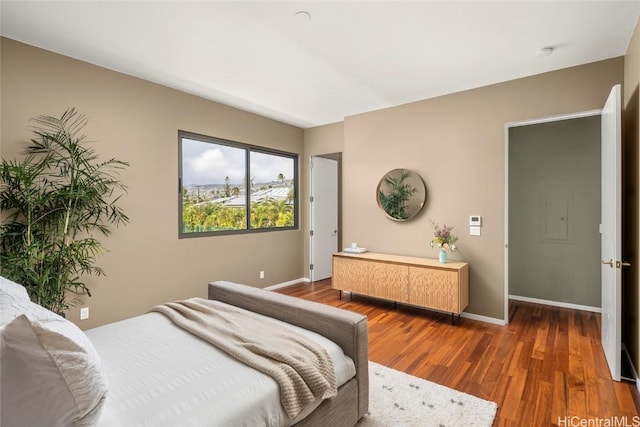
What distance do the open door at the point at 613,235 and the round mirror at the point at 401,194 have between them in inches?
71.6

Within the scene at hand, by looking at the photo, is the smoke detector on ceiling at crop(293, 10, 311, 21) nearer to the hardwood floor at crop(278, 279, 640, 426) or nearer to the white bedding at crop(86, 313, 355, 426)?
the white bedding at crop(86, 313, 355, 426)

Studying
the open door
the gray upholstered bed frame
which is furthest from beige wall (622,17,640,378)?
the gray upholstered bed frame

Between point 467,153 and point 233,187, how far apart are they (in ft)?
10.2

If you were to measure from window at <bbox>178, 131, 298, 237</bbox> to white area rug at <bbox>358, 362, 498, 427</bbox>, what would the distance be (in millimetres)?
2858


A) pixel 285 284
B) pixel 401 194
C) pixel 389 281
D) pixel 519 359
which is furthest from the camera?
pixel 285 284

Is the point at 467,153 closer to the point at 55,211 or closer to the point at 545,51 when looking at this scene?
the point at 545,51

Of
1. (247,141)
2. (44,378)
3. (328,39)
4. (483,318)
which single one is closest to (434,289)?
(483,318)

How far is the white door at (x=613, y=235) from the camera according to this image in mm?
2236

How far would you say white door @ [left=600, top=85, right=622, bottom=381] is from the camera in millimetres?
2236

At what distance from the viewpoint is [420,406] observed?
205 cm

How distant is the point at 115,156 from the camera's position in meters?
3.26

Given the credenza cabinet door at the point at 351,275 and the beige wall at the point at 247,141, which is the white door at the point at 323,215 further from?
the credenza cabinet door at the point at 351,275

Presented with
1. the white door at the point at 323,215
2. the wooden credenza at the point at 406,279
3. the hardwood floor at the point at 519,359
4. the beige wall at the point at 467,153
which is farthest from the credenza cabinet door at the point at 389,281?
the white door at the point at 323,215

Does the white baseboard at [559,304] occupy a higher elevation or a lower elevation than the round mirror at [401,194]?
lower
